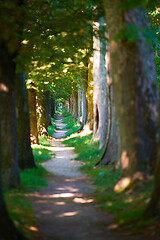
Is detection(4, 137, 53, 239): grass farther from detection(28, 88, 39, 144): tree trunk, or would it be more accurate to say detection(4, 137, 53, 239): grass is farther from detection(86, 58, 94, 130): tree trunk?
detection(86, 58, 94, 130): tree trunk

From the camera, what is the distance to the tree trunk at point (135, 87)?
269 inches

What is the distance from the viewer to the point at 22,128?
1091cm

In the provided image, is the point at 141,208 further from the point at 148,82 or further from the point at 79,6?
the point at 79,6

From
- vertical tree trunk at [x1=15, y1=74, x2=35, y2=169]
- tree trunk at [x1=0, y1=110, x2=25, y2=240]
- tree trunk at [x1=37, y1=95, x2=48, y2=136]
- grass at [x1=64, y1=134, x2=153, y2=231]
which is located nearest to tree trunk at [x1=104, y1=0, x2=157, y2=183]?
grass at [x1=64, y1=134, x2=153, y2=231]

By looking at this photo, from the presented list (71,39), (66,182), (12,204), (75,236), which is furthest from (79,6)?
(75,236)

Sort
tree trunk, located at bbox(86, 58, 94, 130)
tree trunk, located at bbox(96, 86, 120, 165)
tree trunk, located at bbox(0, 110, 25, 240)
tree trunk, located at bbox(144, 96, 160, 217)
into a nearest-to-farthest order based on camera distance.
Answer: tree trunk, located at bbox(0, 110, 25, 240) → tree trunk, located at bbox(144, 96, 160, 217) → tree trunk, located at bbox(96, 86, 120, 165) → tree trunk, located at bbox(86, 58, 94, 130)

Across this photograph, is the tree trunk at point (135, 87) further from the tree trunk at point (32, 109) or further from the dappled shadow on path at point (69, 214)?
the tree trunk at point (32, 109)

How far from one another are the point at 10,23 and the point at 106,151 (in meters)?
6.32

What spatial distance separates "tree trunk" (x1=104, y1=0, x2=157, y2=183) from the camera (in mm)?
6840

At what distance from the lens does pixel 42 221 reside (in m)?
6.31

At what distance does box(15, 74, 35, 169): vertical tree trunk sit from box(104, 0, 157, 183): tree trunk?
15.1 ft

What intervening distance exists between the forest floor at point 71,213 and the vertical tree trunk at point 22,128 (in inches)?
38.6

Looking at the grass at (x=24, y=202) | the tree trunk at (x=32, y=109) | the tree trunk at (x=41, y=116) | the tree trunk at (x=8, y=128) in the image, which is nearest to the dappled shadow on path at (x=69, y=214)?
the grass at (x=24, y=202)

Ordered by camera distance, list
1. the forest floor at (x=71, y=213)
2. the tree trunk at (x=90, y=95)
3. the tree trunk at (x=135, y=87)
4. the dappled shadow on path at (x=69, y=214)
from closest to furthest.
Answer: the forest floor at (x=71, y=213) < the dappled shadow on path at (x=69, y=214) < the tree trunk at (x=135, y=87) < the tree trunk at (x=90, y=95)
